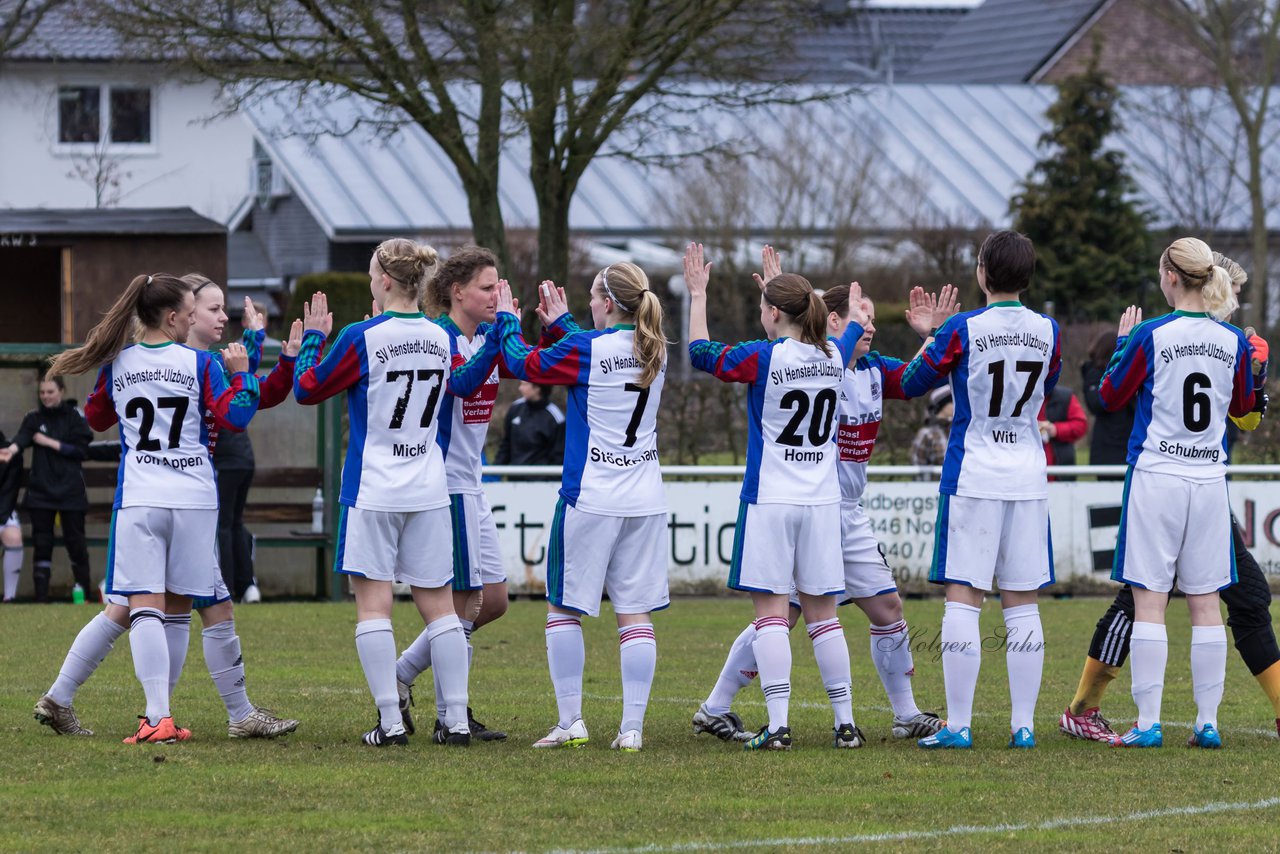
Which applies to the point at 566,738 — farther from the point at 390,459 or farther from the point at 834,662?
the point at 390,459

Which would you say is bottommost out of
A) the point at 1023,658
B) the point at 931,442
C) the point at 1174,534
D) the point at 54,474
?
the point at 1023,658

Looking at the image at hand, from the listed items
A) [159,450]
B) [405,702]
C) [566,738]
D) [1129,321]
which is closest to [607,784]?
[566,738]

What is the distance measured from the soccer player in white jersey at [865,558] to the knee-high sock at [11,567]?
8.68 m

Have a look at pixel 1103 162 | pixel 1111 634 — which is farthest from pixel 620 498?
pixel 1103 162

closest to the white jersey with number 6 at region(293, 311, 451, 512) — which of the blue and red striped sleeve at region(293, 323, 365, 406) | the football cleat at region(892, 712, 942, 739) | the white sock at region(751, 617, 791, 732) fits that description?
the blue and red striped sleeve at region(293, 323, 365, 406)

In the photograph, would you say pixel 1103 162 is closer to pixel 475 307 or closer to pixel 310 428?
pixel 310 428

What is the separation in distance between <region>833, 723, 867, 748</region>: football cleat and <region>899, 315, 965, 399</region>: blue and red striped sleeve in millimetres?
1479

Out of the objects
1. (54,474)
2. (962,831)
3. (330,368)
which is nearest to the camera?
(962,831)

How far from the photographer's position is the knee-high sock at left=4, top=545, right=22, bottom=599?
15273mm

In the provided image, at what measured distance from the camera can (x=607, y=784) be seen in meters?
6.93

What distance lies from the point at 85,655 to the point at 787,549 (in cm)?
305

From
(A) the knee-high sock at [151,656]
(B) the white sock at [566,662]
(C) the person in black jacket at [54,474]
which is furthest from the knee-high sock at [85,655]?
(C) the person in black jacket at [54,474]

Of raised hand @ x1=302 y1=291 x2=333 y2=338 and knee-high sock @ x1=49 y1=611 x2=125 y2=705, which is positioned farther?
knee-high sock @ x1=49 y1=611 x2=125 y2=705

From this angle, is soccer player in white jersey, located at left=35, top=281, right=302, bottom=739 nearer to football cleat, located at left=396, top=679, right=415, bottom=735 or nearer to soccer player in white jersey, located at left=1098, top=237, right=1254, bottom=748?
football cleat, located at left=396, top=679, right=415, bottom=735
